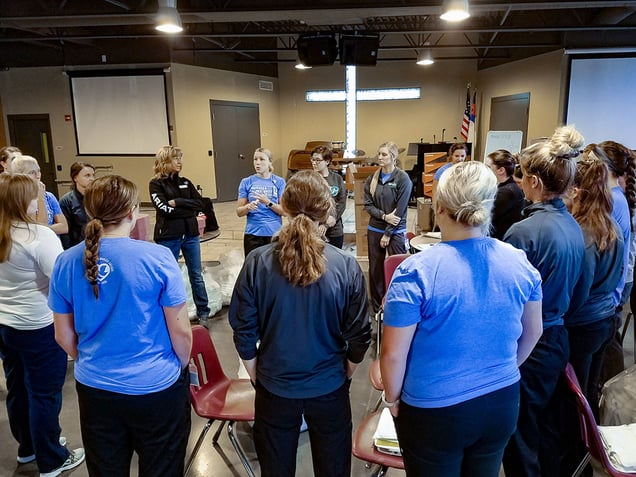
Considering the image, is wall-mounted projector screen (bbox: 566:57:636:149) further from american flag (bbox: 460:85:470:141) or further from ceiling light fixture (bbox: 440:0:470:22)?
ceiling light fixture (bbox: 440:0:470:22)

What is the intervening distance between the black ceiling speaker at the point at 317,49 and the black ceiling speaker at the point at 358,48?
17 centimetres

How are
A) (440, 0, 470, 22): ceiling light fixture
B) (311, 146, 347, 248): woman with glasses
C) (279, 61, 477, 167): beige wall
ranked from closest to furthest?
(311, 146, 347, 248): woman with glasses, (440, 0, 470, 22): ceiling light fixture, (279, 61, 477, 167): beige wall

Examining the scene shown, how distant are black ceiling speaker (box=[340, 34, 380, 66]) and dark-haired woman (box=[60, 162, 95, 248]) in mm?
5425

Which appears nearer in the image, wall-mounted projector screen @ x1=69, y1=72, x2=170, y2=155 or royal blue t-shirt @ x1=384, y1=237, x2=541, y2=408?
royal blue t-shirt @ x1=384, y1=237, x2=541, y2=408

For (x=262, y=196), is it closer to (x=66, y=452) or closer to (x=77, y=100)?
(x=66, y=452)

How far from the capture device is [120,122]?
9734 millimetres

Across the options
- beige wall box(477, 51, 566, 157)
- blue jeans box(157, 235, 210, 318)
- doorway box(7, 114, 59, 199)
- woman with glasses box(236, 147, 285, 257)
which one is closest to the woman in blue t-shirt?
woman with glasses box(236, 147, 285, 257)

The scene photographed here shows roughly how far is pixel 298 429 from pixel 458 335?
646 mm

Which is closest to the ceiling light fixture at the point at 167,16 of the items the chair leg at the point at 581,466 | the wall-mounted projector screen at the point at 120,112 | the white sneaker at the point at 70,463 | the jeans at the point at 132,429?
the wall-mounted projector screen at the point at 120,112

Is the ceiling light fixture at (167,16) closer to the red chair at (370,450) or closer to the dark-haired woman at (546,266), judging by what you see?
the dark-haired woman at (546,266)

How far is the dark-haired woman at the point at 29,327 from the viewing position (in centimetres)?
184

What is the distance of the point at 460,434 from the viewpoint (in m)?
1.25

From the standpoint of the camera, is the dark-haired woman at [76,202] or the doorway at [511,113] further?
the doorway at [511,113]

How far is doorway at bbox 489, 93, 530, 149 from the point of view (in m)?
9.74
